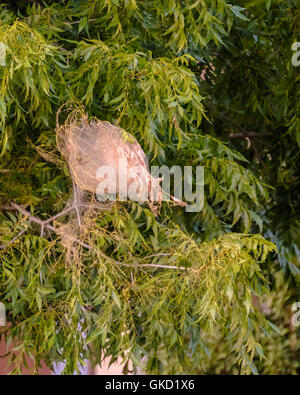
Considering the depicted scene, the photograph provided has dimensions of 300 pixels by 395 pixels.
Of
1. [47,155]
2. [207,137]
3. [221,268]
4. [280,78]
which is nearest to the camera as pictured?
[221,268]

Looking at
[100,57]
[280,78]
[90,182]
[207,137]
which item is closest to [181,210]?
[207,137]

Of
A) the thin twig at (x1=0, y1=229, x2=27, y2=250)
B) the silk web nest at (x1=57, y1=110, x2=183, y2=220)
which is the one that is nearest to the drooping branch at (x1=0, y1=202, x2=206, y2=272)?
the thin twig at (x1=0, y1=229, x2=27, y2=250)

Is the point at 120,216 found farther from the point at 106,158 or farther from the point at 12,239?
the point at 12,239

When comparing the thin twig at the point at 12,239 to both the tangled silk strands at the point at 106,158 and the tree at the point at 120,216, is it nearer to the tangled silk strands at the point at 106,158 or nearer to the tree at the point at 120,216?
the tree at the point at 120,216

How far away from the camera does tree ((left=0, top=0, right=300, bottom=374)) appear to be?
2795mm

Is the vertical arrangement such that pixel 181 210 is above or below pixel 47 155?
below

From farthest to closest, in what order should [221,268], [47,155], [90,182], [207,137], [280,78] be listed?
[280,78]
[207,137]
[47,155]
[90,182]
[221,268]

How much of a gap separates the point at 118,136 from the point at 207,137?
70 centimetres

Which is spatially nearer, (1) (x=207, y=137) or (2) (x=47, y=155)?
(2) (x=47, y=155)

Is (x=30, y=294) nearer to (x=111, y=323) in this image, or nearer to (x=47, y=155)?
(x=111, y=323)

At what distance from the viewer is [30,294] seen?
9.86ft

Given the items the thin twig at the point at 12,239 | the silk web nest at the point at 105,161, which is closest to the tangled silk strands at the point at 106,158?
the silk web nest at the point at 105,161

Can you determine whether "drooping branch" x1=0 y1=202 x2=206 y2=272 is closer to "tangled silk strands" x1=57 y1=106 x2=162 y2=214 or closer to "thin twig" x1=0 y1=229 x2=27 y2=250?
"thin twig" x1=0 y1=229 x2=27 y2=250

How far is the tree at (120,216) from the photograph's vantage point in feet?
9.17
